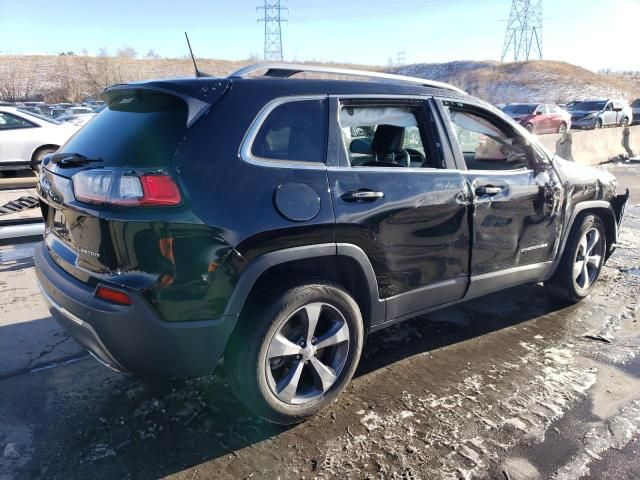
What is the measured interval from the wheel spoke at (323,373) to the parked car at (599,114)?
91.2ft

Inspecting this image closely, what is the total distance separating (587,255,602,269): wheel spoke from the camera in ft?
15.8

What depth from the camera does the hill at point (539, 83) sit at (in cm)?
6256

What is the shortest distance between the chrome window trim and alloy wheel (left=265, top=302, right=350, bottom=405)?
29.6 inches

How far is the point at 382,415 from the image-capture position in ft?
10.1

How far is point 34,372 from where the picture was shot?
11.4 feet

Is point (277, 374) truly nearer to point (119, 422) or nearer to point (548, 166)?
point (119, 422)

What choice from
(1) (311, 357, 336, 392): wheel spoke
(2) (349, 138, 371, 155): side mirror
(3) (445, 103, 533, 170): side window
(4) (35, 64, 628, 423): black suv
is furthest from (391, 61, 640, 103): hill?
(1) (311, 357, 336, 392): wheel spoke

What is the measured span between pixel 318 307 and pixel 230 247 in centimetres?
64

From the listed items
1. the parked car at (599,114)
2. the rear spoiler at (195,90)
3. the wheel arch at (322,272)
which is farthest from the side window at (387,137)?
the parked car at (599,114)

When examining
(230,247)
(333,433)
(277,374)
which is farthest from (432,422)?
(230,247)

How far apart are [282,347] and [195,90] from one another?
140 centimetres

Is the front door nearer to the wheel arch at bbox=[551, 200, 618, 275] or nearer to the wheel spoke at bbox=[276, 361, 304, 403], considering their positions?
the wheel arch at bbox=[551, 200, 618, 275]

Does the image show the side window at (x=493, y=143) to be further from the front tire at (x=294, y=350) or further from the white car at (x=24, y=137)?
the white car at (x=24, y=137)

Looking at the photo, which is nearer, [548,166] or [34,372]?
[34,372]
